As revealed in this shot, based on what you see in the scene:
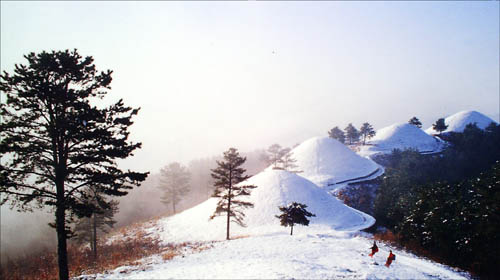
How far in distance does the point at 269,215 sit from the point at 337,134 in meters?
78.0

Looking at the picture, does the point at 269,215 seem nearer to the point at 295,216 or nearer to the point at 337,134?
the point at 295,216

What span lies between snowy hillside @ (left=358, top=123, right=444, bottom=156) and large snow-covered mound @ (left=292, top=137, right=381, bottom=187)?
14.0 meters

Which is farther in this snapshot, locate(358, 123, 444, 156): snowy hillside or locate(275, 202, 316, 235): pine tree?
locate(358, 123, 444, 156): snowy hillside

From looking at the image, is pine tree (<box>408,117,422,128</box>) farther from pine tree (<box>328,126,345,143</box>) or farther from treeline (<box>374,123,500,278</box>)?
treeline (<box>374,123,500,278</box>)

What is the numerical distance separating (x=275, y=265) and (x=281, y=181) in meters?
31.8

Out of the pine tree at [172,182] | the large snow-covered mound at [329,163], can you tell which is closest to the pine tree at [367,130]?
the large snow-covered mound at [329,163]

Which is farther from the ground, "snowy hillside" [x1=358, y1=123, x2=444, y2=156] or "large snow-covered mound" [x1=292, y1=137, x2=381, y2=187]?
"snowy hillside" [x1=358, y1=123, x2=444, y2=156]

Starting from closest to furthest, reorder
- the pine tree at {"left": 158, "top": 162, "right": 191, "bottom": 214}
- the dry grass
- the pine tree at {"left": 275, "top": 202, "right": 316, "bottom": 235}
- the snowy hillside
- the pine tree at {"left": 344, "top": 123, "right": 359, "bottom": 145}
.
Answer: the dry grass < the pine tree at {"left": 275, "top": 202, "right": 316, "bottom": 235} < the pine tree at {"left": 158, "top": 162, "right": 191, "bottom": 214} < the snowy hillside < the pine tree at {"left": 344, "top": 123, "right": 359, "bottom": 145}

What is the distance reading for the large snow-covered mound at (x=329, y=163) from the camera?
6288 cm

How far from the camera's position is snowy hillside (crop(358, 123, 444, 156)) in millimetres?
85062

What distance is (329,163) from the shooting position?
7081 centimetres

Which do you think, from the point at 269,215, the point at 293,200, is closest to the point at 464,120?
the point at 293,200

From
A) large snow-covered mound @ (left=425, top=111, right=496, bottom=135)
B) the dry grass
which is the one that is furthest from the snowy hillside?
the dry grass

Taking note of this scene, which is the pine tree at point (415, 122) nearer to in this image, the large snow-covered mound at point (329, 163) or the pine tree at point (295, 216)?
the large snow-covered mound at point (329, 163)
